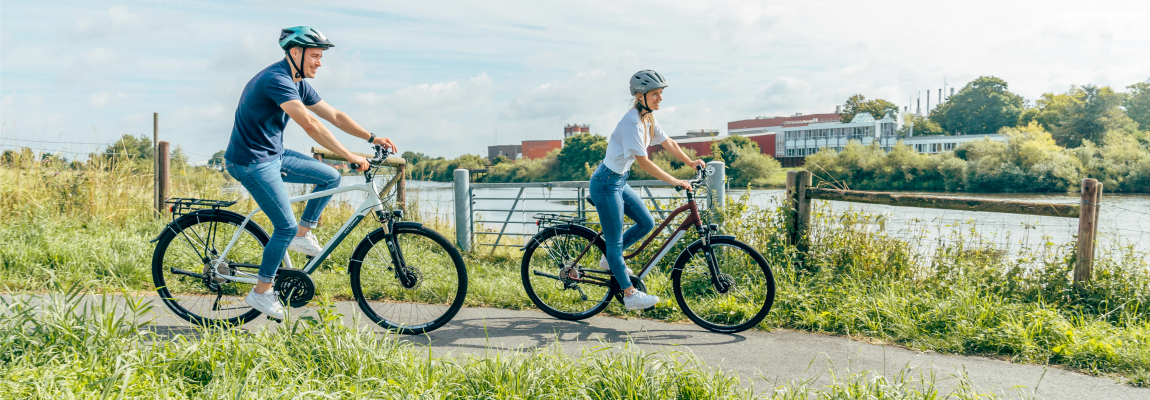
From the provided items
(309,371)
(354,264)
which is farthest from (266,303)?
(309,371)

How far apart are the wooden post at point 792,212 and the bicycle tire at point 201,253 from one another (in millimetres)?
4046

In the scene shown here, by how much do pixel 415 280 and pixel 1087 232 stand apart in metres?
4.74

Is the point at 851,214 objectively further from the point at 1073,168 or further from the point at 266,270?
the point at 1073,168

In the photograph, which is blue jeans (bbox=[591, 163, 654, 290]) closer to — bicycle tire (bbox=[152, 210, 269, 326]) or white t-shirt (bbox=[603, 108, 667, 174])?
white t-shirt (bbox=[603, 108, 667, 174])

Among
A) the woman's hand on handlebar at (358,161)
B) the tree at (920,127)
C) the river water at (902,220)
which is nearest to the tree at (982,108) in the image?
the tree at (920,127)

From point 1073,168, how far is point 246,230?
1804 inches

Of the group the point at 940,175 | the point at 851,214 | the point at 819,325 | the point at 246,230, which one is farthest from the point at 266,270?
the point at 940,175

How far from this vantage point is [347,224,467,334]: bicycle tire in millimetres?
4020

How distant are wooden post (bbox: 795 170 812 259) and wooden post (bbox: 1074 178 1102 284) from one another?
1.86 m

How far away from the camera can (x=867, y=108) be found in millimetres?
93562

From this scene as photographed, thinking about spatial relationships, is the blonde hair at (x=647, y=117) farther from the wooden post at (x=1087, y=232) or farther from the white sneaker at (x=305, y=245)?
the wooden post at (x=1087, y=232)

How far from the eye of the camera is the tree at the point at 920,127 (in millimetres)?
85312

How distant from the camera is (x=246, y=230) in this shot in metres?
4.23

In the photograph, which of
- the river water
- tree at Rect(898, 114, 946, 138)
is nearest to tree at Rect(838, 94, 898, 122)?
tree at Rect(898, 114, 946, 138)
